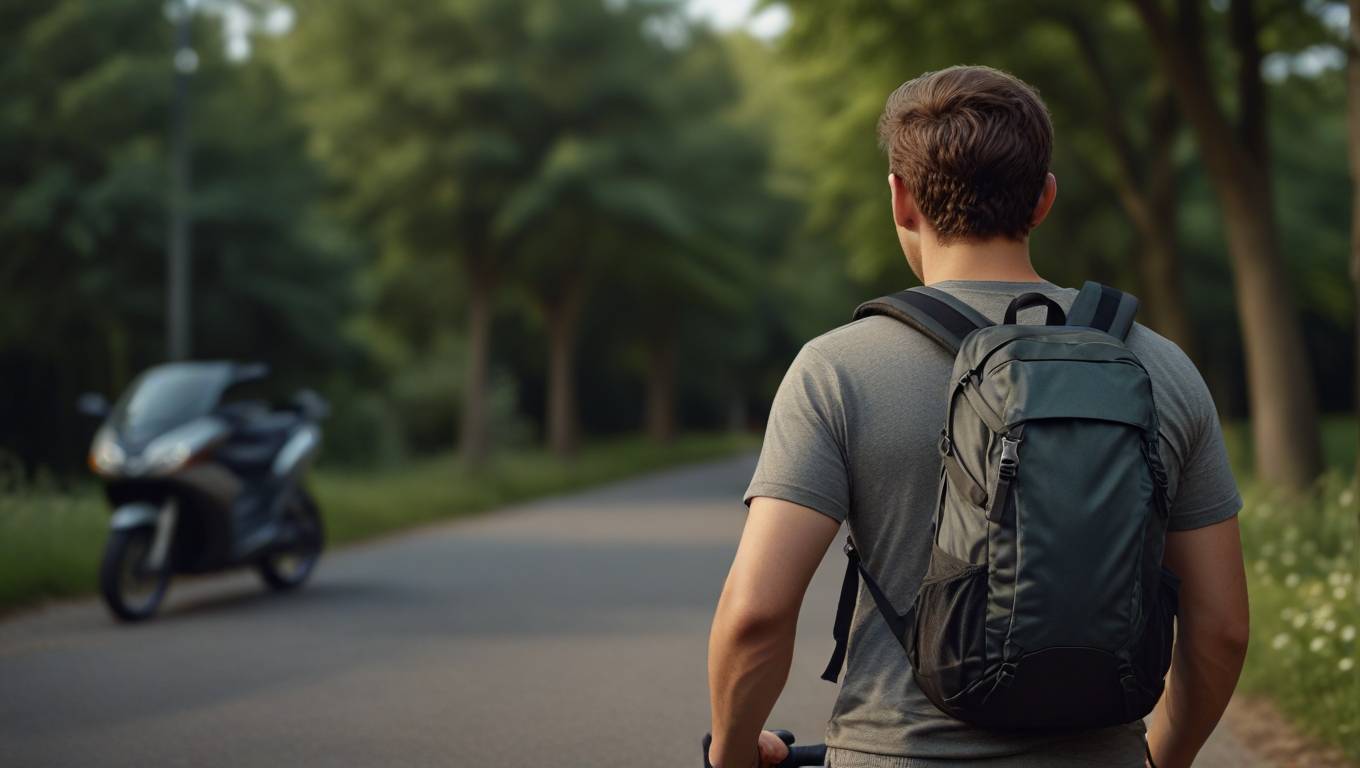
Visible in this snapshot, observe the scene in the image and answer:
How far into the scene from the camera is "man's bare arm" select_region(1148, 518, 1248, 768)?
2.17m

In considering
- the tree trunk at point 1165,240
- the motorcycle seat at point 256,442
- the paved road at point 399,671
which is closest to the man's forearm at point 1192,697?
the paved road at point 399,671

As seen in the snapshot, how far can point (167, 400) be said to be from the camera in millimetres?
10125

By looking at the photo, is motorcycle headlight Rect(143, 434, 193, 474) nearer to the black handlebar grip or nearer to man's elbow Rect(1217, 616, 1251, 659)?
the black handlebar grip

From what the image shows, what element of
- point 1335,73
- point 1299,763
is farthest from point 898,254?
point 1299,763

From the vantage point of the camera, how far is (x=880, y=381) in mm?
2074

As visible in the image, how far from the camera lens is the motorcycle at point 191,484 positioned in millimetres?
9430

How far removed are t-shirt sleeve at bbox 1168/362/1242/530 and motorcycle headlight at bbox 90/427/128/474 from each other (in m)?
8.50

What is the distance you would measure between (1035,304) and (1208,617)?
503 millimetres

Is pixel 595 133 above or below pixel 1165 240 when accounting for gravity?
above

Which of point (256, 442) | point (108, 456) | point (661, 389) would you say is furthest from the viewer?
point (661, 389)

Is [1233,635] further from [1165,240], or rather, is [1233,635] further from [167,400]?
[1165,240]

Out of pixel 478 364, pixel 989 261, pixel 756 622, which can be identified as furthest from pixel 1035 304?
pixel 478 364

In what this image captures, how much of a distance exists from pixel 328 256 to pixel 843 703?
2366 centimetres

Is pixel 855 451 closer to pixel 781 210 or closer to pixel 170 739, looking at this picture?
pixel 170 739
